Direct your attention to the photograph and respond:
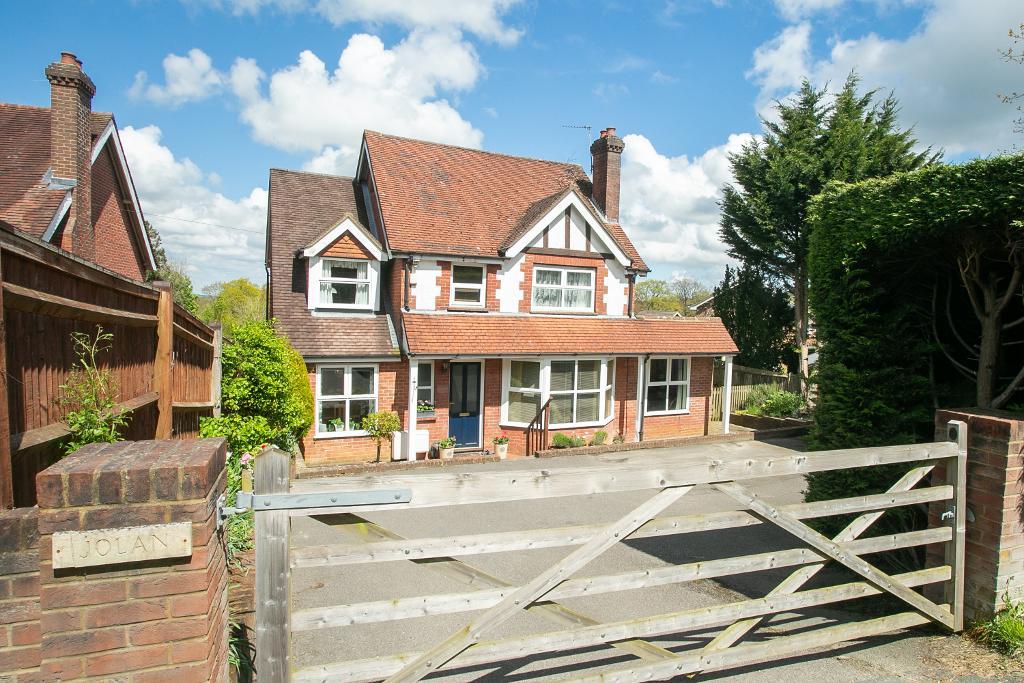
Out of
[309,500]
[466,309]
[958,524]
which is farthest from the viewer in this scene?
[466,309]

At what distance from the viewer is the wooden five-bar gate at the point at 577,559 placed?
2910 mm

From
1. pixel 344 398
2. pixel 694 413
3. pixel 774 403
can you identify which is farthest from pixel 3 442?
pixel 774 403

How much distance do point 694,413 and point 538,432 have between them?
6188 mm

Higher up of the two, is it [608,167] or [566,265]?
[608,167]

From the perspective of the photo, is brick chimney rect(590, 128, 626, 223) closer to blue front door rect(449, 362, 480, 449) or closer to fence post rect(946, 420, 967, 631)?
blue front door rect(449, 362, 480, 449)

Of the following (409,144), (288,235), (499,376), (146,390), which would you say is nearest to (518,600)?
(146,390)

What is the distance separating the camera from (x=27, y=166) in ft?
47.4

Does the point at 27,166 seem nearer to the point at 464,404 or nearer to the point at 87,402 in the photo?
the point at 464,404

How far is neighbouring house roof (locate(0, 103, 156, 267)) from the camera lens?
1310cm

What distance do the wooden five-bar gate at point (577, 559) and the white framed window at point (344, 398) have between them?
12151mm

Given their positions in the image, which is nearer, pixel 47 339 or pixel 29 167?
pixel 47 339

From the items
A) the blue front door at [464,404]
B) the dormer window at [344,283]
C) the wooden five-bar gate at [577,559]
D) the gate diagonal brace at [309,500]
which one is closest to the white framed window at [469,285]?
the blue front door at [464,404]

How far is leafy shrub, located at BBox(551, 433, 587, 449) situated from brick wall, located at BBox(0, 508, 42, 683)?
46.9ft

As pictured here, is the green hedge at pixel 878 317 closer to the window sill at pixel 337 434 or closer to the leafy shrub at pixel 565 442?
the leafy shrub at pixel 565 442
